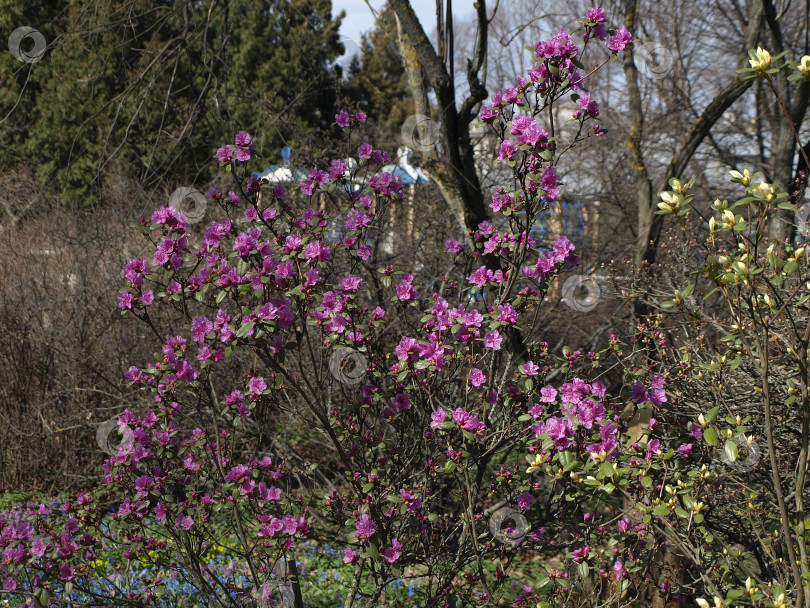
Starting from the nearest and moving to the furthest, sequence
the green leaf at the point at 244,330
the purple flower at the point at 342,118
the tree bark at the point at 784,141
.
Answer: the green leaf at the point at 244,330 < the purple flower at the point at 342,118 < the tree bark at the point at 784,141

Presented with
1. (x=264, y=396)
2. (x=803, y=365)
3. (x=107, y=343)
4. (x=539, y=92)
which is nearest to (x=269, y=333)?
(x=264, y=396)

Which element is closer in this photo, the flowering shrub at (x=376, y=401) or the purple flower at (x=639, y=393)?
the flowering shrub at (x=376, y=401)

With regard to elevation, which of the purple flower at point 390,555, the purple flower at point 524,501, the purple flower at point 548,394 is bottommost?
the purple flower at point 390,555

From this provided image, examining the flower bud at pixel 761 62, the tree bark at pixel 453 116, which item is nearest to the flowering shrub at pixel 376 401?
the flower bud at pixel 761 62

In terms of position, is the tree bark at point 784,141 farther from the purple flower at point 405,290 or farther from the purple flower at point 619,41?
the purple flower at point 405,290

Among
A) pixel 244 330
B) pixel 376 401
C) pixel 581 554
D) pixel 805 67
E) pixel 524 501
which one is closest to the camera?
pixel 805 67

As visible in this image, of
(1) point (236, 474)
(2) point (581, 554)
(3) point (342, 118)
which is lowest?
(2) point (581, 554)

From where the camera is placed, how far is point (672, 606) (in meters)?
3.56

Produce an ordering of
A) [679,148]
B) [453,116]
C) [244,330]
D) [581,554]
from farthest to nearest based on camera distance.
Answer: [679,148] < [453,116] < [581,554] < [244,330]

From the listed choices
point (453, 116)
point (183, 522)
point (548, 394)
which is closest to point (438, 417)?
point (548, 394)

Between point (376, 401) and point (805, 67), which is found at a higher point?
point (805, 67)

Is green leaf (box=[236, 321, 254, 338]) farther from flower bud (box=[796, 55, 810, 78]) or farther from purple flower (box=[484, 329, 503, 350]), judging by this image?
flower bud (box=[796, 55, 810, 78])

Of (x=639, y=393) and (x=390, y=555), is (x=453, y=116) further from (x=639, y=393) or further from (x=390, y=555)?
(x=390, y=555)

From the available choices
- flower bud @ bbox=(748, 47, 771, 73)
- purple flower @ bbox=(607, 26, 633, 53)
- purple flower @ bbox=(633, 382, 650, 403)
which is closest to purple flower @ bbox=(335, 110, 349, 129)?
purple flower @ bbox=(607, 26, 633, 53)
